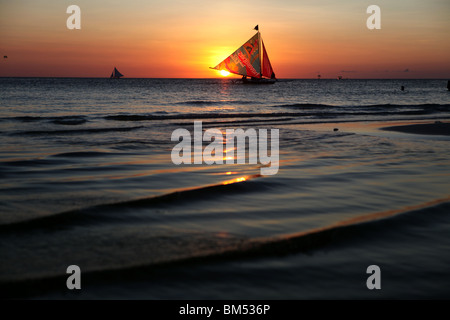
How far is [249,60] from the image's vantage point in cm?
8688

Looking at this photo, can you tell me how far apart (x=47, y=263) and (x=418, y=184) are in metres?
6.17

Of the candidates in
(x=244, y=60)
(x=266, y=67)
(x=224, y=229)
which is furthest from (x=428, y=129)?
(x=266, y=67)

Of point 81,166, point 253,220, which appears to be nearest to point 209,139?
point 81,166

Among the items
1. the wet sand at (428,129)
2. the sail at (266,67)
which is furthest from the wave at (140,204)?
the sail at (266,67)

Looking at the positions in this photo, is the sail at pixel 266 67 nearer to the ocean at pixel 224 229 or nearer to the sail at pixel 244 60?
the sail at pixel 244 60

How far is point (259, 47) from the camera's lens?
85.8m

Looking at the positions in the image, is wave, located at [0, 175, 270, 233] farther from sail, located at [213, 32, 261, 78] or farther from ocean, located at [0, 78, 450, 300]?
sail, located at [213, 32, 261, 78]

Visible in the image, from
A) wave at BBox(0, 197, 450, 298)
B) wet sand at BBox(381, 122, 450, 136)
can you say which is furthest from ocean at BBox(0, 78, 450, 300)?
wet sand at BBox(381, 122, 450, 136)

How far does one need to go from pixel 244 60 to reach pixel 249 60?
3.45ft

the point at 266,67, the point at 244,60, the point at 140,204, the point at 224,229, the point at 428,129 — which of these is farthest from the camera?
the point at 266,67

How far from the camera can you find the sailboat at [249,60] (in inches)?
3316

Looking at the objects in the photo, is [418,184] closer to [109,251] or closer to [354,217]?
[354,217]

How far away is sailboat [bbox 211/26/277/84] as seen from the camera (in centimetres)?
8422

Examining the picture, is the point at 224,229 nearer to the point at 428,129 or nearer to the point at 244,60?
the point at 428,129
